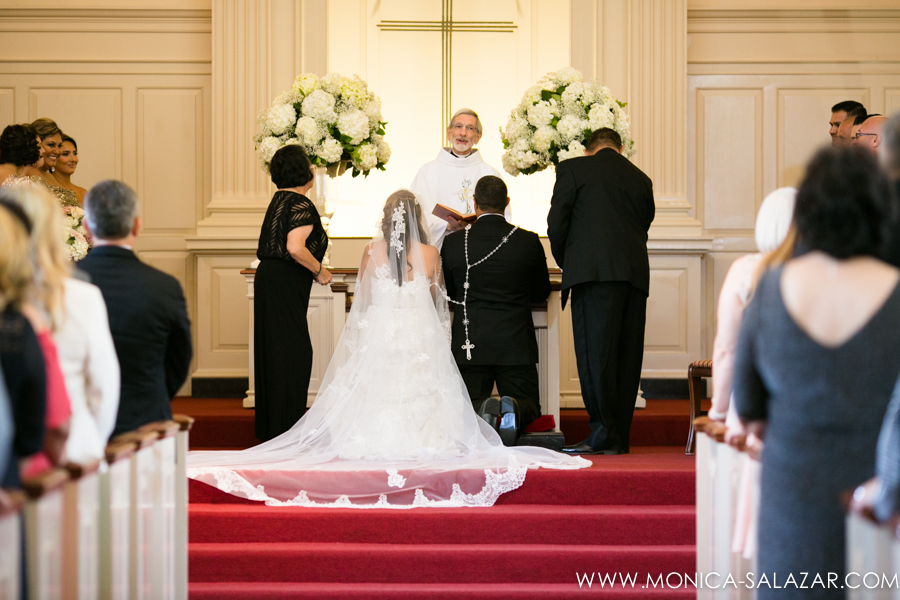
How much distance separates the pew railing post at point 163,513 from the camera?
3008 millimetres

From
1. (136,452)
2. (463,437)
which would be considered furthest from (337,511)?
(136,452)

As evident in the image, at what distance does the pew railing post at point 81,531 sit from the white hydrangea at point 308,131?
3.94 metres

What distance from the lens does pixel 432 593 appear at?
4.07 metres

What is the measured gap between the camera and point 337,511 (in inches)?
179

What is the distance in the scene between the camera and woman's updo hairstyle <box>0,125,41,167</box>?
5727 mm

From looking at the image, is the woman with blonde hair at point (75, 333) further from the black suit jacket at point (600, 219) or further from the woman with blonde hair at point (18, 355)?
the black suit jacket at point (600, 219)

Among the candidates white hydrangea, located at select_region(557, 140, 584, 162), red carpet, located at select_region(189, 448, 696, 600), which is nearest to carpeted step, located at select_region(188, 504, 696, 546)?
red carpet, located at select_region(189, 448, 696, 600)

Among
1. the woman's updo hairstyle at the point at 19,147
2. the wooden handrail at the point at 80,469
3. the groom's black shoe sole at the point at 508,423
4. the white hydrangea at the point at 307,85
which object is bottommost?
the groom's black shoe sole at the point at 508,423

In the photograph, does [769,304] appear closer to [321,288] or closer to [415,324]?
[415,324]

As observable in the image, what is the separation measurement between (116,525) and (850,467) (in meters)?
1.96

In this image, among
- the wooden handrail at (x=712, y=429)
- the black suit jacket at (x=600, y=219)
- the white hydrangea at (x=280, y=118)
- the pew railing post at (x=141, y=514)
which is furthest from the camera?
the white hydrangea at (x=280, y=118)

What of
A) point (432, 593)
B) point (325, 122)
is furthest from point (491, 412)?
point (325, 122)

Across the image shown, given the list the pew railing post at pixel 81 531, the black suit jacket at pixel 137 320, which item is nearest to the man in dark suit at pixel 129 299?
the black suit jacket at pixel 137 320

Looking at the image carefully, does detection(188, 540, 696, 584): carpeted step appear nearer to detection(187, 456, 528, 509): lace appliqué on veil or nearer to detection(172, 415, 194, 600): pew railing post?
detection(187, 456, 528, 509): lace appliqué on veil
